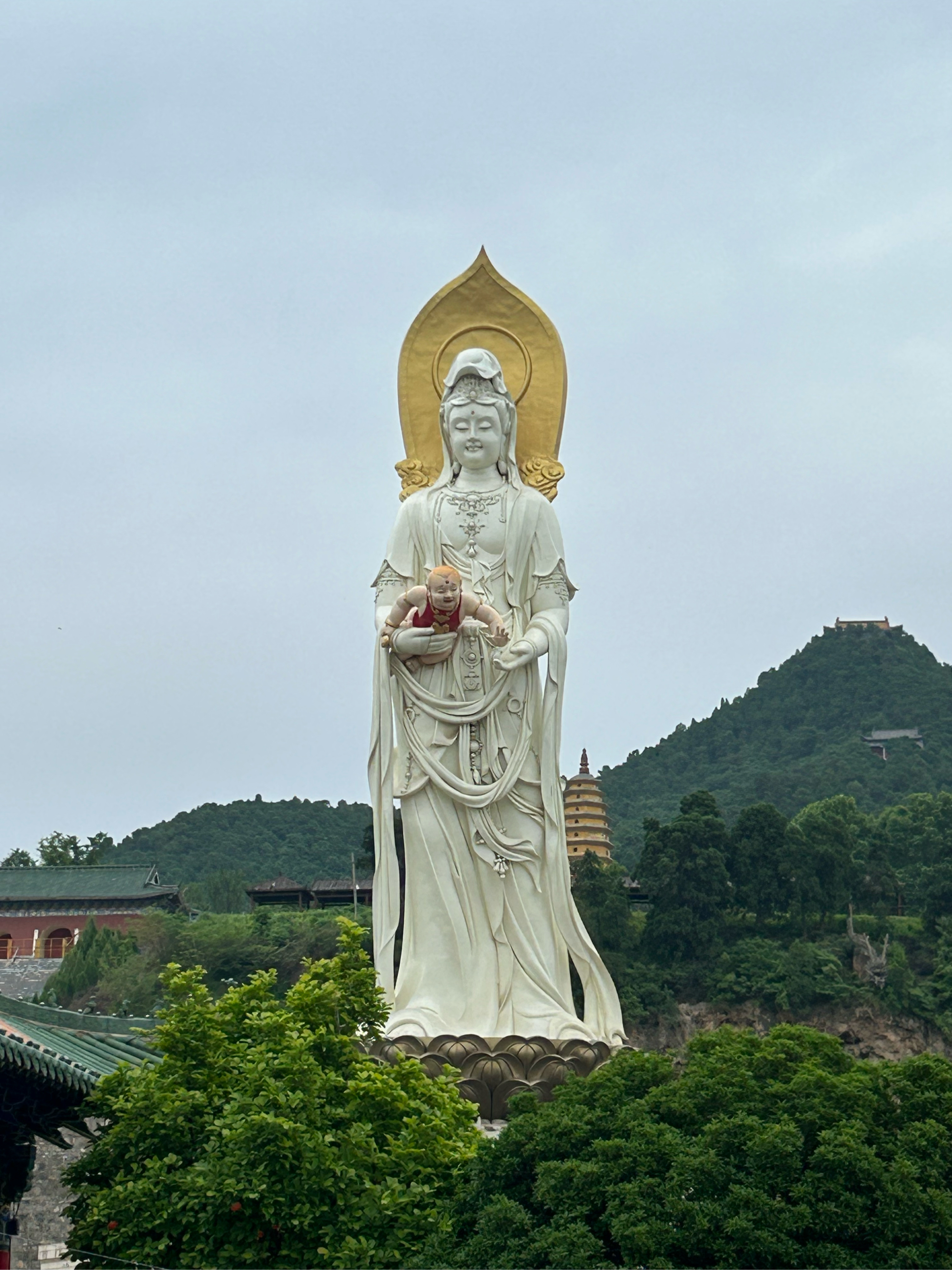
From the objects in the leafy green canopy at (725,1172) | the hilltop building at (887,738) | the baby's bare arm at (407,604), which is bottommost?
the leafy green canopy at (725,1172)

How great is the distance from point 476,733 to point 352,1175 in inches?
154

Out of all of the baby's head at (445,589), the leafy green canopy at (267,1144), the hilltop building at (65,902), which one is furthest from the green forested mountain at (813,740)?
the leafy green canopy at (267,1144)

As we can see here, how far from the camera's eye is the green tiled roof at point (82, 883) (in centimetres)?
A: 3403

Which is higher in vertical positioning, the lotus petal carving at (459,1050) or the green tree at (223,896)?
the green tree at (223,896)

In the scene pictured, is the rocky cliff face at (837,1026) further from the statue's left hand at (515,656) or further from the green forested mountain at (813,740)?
the statue's left hand at (515,656)

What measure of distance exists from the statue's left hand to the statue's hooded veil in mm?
1203

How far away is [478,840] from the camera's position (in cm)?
1077

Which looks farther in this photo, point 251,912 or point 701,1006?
point 251,912

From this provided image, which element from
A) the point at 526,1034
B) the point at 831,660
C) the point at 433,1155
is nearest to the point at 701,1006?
the point at 526,1034

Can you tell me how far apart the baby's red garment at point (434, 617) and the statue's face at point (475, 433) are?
1.13m

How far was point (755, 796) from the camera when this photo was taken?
4516cm

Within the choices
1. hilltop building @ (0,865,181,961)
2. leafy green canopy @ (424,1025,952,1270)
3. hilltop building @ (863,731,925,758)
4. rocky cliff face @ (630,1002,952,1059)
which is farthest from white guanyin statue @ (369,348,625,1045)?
hilltop building @ (863,731,925,758)

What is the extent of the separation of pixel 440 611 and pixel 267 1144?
4.07 m

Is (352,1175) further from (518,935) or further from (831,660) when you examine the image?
(831,660)
